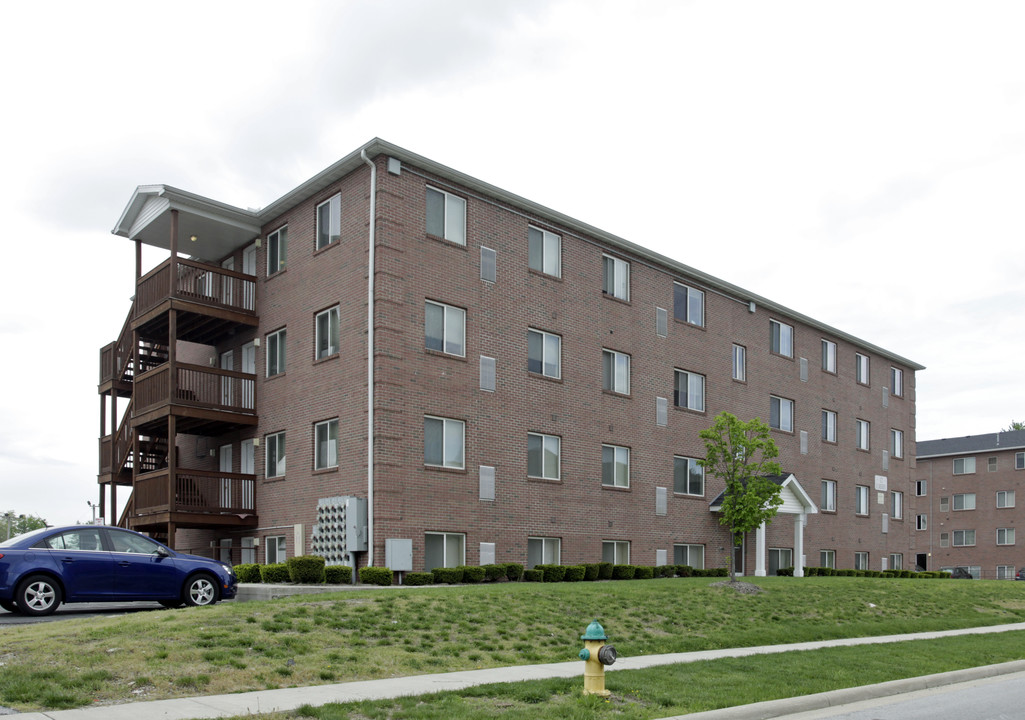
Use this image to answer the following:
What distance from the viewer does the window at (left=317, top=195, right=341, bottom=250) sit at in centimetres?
2569

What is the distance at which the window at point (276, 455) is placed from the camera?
26.6m

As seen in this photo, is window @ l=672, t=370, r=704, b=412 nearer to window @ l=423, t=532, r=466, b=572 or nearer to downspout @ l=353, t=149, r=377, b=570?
window @ l=423, t=532, r=466, b=572

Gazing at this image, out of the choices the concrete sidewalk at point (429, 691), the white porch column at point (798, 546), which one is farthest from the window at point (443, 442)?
the white porch column at point (798, 546)

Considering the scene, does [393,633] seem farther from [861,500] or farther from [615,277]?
[861,500]

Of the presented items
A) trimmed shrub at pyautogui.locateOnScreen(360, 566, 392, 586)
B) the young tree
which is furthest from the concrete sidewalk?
trimmed shrub at pyautogui.locateOnScreen(360, 566, 392, 586)

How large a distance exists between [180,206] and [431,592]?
14802mm

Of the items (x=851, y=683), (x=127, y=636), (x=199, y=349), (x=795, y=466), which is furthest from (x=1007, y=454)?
(x=127, y=636)

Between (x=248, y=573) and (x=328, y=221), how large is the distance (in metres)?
9.43

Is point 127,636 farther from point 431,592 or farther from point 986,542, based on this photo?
point 986,542

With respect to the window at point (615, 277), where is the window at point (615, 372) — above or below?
below

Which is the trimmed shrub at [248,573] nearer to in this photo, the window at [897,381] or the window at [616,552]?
the window at [616,552]

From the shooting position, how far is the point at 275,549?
26.3 m

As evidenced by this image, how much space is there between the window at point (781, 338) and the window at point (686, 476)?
7.53m

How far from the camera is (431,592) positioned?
1777 centimetres
